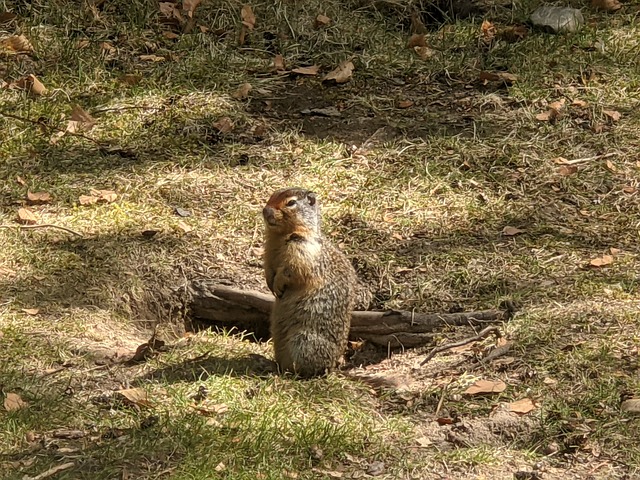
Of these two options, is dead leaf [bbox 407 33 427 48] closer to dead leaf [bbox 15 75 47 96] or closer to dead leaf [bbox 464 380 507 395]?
dead leaf [bbox 15 75 47 96]

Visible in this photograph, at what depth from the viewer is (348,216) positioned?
278 inches

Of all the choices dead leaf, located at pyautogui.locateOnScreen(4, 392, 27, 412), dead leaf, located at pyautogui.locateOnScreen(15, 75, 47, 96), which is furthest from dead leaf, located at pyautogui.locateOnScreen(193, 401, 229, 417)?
dead leaf, located at pyautogui.locateOnScreen(15, 75, 47, 96)

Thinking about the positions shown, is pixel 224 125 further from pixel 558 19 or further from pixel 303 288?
pixel 558 19

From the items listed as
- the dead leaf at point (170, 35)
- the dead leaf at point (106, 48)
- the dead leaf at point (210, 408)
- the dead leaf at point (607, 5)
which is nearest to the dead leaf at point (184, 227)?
the dead leaf at point (210, 408)

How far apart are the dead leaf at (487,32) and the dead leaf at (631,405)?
4.39m

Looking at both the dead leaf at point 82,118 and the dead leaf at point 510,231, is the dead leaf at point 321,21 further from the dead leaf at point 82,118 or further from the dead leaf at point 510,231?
the dead leaf at point 510,231

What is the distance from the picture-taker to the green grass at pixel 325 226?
4.89 m

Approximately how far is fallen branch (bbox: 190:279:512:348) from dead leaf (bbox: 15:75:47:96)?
97.5 inches

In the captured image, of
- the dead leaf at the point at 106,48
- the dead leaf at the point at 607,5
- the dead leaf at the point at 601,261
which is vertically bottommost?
the dead leaf at the point at 601,261

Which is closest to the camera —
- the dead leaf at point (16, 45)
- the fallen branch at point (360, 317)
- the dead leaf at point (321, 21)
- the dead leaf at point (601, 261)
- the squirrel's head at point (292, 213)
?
the squirrel's head at point (292, 213)

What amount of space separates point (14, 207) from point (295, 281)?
2373 millimetres

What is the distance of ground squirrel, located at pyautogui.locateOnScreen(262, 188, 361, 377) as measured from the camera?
5.69 m

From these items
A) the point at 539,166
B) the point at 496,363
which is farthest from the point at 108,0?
the point at 496,363

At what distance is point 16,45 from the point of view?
8367mm
